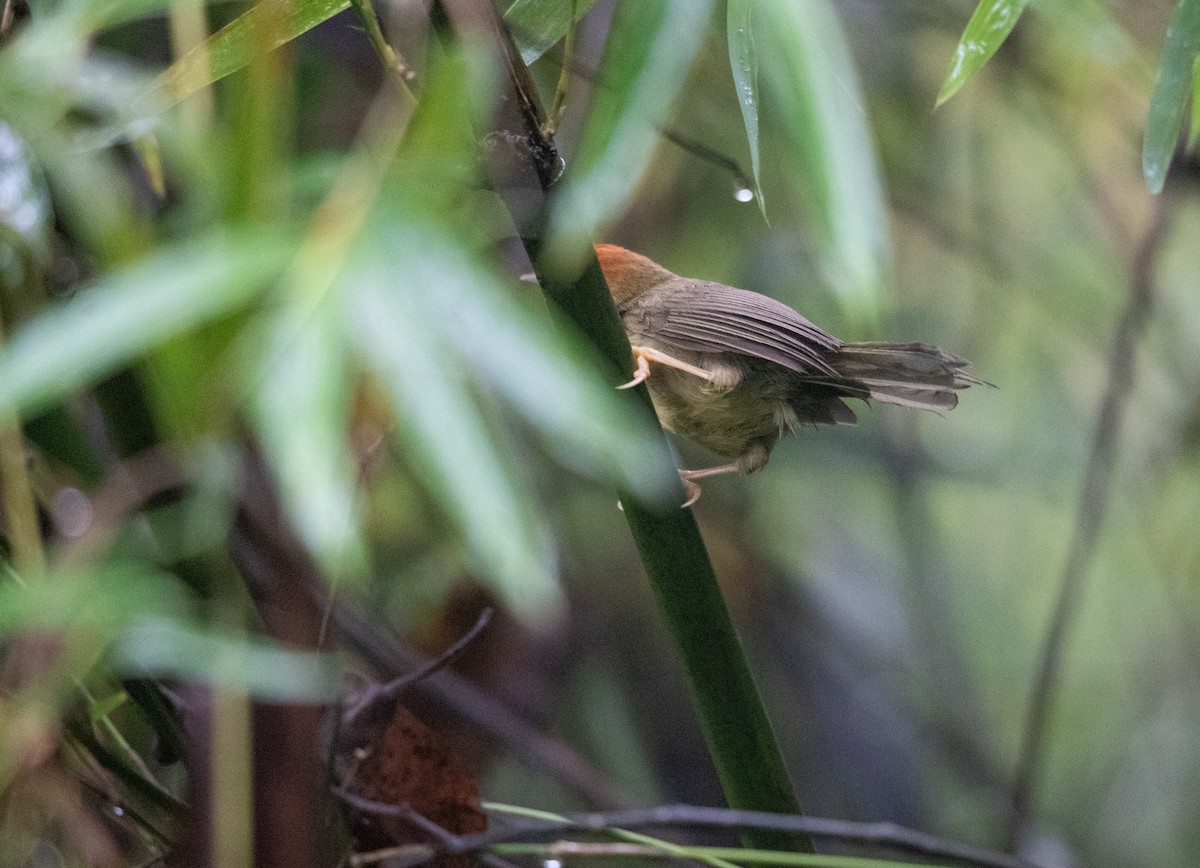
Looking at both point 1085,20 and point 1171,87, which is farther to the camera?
point 1085,20

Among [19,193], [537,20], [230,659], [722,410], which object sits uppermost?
[537,20]

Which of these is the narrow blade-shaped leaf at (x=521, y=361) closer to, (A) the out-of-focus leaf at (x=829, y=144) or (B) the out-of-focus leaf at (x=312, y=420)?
(B) the out-of-focus leaf at (x=312, y=420)

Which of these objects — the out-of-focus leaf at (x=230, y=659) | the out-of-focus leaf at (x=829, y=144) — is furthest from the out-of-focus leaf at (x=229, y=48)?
the out-of-focus leaf at (x=230, y=659)

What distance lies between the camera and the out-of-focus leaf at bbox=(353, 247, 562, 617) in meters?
1.10

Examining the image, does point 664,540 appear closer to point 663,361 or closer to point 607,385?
point 607,385

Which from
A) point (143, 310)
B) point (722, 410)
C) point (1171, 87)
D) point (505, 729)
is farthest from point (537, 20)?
point (505, 729)

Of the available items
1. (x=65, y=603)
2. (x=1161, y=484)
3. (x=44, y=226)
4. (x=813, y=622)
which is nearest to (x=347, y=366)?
(x=65, y=603)

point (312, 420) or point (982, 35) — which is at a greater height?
point (982, 35)

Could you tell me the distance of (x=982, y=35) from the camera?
4.83 ft

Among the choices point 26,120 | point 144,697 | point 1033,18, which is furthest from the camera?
point 1033,18

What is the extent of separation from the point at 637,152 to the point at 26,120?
36.9 inches

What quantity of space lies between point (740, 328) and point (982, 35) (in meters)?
1.22

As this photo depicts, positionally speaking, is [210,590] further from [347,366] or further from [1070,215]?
[1070,215]

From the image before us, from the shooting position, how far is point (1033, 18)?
158 inches
